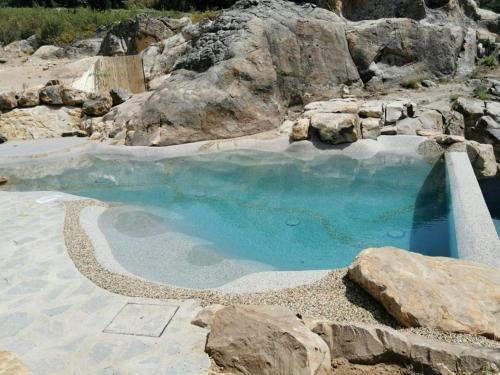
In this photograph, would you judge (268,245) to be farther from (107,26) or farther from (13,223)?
(107,26)

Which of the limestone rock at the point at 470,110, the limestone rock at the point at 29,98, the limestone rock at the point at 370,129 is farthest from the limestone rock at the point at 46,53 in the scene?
the limestone rock at the point at 470,110

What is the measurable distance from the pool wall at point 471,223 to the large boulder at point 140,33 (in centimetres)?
1503

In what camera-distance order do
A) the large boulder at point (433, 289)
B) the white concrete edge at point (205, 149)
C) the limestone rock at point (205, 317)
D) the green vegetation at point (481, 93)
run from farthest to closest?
1. the green vegetation at point (481, 93)
2. the white concrete edge at point (205, 149)
3. the limestone rock at point (205, 317)
4. the large boulder at point (433, 289)

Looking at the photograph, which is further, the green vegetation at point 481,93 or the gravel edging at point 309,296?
the green vegetation at point 481,93

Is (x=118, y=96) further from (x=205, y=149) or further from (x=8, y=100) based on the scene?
(x=205, y=149)

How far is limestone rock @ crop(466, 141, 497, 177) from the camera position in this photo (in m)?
8.62

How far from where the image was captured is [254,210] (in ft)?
22.6

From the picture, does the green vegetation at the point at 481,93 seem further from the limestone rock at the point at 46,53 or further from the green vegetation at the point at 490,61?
the limestone rock at the point at 46,53

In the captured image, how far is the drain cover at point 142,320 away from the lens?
128 inches

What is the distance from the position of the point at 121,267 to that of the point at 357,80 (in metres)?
10.7

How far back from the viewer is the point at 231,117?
1074 centimetres

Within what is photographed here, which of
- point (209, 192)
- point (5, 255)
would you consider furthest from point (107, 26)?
point (5, 255)

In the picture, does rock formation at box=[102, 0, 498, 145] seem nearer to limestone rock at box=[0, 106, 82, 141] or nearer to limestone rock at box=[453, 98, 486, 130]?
limestone rock at box=[0, 106, 82, 141]

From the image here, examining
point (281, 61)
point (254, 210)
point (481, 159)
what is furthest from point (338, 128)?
point (254, 210)
